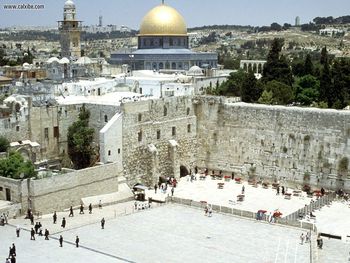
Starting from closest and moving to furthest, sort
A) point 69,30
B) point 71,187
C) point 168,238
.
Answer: point 168,238
point 71,187
point 69,30

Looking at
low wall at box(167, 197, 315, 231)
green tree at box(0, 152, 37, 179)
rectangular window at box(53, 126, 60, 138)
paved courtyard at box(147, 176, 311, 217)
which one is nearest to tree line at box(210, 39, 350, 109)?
paved courtyard at box(147, 176, 311, 217)

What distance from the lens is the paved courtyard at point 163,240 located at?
17.9 meters

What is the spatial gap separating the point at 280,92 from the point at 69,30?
23.7 meters

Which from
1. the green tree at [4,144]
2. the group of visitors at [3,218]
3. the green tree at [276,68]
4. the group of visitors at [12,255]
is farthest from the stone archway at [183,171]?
the group of visitors at [12,255]

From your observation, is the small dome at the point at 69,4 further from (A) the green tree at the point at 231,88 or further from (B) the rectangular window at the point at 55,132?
(B) the rectangular window at the point at 55,132

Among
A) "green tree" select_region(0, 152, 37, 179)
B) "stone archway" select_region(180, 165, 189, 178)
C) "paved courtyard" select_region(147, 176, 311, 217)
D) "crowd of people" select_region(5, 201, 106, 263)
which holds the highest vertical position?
"green tree" select_region(0, 152, 37, 179)

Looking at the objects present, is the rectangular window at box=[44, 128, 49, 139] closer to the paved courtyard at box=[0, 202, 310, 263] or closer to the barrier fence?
the paved courtyard at box=[0, 202, 310, 263]

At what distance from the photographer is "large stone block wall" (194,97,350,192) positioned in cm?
2772

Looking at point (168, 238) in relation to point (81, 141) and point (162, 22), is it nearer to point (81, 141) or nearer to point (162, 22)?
point (81, 141)

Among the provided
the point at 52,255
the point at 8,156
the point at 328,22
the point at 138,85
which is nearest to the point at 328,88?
the point at 138,85

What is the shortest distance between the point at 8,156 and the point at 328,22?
16426cm

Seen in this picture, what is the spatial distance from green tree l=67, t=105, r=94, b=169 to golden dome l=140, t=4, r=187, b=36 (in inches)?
915

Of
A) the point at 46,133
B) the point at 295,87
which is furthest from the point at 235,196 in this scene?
the point at 295,87

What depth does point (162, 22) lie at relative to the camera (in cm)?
5072
